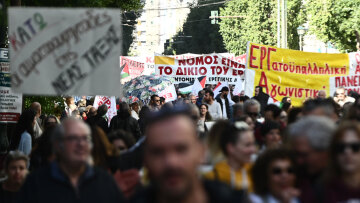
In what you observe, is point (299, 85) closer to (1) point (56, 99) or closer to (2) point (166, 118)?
(1) point (56, 99)

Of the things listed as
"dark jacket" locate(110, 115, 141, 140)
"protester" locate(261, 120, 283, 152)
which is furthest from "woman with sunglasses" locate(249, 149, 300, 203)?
"dark jacket" locate(110, 115, 141, 140)

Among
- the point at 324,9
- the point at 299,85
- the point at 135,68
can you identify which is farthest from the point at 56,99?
Answer: the point at 324,9

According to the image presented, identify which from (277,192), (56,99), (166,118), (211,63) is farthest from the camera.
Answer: (211,63)

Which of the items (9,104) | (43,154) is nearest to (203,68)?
(9,104)

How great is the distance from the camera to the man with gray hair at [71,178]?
193 inches

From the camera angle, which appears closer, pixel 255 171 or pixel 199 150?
pixel 199 150

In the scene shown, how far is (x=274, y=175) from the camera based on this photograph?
4930 millimetres

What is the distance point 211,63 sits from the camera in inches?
944

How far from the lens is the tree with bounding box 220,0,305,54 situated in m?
66.9

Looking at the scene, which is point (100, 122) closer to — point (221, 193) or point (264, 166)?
point (264, 166)

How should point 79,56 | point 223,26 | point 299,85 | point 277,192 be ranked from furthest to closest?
point 223,26 < point 299,85 < point 79,56 < point 277,192

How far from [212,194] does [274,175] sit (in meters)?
1.64

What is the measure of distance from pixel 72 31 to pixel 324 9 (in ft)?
118

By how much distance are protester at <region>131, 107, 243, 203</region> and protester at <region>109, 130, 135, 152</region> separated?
12.5ft
